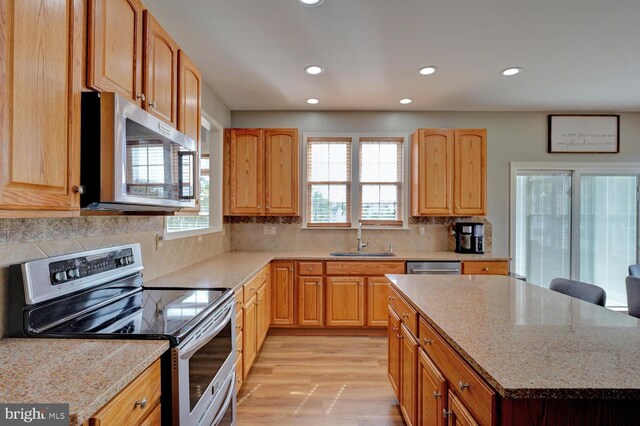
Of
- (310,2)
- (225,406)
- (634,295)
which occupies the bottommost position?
(225,406)

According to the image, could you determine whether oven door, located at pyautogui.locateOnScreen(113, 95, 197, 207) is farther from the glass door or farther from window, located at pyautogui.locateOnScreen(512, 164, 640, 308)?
the glass door

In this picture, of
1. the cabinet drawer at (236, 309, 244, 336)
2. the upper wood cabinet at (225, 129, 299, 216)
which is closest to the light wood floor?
the cabinet drawer at (236, 309, 244, 336)

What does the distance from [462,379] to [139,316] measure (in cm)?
134

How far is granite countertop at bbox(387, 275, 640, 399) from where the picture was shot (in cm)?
87

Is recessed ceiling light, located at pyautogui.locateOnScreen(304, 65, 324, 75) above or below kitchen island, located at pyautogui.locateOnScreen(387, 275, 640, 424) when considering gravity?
above

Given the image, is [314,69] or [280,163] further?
[280,163]

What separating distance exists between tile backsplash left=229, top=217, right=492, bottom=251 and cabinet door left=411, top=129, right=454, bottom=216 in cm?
40

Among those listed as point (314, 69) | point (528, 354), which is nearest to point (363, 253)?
point (314, 69)

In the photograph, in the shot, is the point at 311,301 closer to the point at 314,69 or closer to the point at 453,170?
the point at 453,170

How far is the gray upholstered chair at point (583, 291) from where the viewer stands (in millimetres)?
1837

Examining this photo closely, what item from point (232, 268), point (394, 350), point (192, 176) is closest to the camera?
point (192, 176)

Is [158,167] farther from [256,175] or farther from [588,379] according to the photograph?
[256,175]

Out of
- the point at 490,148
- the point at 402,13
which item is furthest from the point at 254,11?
the point at 490,148

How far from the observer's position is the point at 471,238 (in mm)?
3865
